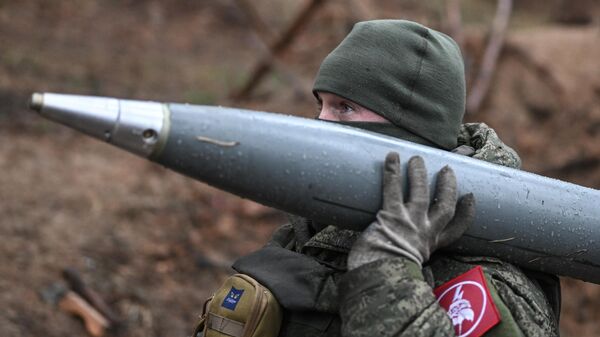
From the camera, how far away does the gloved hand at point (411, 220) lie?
74.4 inches

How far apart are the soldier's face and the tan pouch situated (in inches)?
18.9

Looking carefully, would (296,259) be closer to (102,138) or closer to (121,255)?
(102,138)

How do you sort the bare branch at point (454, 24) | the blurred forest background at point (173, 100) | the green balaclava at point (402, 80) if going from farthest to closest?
the bare branch at point (454, 24)
the blurred forest background at point (173, 100)
the green balaclava at point (402, 80)

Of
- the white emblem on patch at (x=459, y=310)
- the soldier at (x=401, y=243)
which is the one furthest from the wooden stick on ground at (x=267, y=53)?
the white emblem on patch at (x=459, y=310)

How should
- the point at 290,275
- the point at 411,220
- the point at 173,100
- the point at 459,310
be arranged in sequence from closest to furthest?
1. the point at 411,220
2. the point at 459,310
3. the point at 290,275
4. the point at 173,100

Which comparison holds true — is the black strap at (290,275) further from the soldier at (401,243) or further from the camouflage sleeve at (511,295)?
the camouflage sleeve at (511,295)

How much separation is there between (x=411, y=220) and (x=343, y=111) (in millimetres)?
457

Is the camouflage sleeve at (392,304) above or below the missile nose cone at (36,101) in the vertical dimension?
below

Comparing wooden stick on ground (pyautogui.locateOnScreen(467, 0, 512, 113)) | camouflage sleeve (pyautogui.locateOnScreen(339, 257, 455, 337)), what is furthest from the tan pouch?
wooden stick on ground (pyautogui.locateOnScreen(467, 0, 512, 113))

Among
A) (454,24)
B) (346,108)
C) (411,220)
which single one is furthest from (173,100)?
(411,220)

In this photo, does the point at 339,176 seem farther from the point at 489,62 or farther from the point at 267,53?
the point at 489,62

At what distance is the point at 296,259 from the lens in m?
2.19

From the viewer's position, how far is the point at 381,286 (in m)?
1.89

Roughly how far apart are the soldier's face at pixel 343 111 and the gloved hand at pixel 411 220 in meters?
0.28
